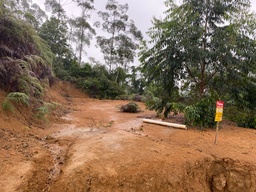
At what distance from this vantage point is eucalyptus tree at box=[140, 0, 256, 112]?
596 cm

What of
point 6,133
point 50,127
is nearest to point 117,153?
point 6,133

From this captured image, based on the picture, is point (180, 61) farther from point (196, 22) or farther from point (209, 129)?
Answer: point (209, 129)

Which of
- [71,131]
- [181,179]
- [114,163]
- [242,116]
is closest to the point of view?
[181,179]

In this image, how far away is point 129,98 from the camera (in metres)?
16.7

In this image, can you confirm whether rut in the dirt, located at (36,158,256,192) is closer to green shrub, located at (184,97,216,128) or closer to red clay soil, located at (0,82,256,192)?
red clay soil, located at (0,82,256,192)

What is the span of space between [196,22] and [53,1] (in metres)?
19.3

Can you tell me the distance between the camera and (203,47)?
666 cm

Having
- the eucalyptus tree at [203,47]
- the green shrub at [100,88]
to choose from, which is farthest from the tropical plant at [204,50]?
the green shrub at [100,88]

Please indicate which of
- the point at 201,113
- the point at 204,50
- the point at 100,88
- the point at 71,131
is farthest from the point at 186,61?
the point at 100,88

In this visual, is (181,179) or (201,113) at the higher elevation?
(201,113)

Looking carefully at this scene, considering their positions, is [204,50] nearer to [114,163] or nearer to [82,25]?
[114,163]

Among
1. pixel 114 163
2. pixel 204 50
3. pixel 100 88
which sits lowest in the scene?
pixel 114 163

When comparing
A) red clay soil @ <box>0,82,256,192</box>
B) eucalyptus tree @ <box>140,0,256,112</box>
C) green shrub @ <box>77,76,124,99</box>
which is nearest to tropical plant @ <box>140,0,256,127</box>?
eucalyptus tree @ <box>140,0,256,112</box>

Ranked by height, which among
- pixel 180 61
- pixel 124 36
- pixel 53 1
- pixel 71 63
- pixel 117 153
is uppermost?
pixel 53 1
